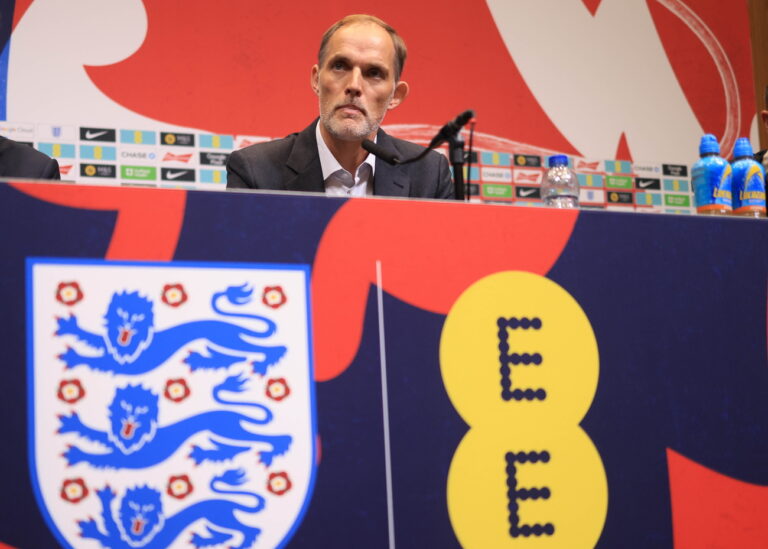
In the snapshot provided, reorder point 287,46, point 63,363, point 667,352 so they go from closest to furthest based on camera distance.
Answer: point 63,363 → point 667,352 → point 287,46

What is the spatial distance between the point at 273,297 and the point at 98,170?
5.52ft

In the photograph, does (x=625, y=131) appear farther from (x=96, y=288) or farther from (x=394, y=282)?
(x=96, y=288)

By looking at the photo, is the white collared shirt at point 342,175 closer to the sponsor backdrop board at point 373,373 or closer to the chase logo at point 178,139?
the sponsor backdrop board at point 373,373

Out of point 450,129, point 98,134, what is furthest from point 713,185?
point 98,134

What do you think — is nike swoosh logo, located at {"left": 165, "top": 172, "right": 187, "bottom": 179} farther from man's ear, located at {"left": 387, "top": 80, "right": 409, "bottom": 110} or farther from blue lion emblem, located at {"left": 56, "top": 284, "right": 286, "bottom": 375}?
blue lion emblem, located at {"left": 56, "top": 284, "right": 286, "bottom": 375}

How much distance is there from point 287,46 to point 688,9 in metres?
1.52

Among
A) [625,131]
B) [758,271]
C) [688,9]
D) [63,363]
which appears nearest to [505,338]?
[758,271]

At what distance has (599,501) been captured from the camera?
49.2 inches

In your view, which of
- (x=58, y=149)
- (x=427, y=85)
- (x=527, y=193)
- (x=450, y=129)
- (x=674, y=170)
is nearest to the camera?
(x=450, y=129)

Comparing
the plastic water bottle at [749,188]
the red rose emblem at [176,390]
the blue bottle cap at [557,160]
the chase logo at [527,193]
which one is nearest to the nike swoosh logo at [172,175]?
the chase logo at [527,193]

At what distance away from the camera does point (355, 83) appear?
197 centimetres

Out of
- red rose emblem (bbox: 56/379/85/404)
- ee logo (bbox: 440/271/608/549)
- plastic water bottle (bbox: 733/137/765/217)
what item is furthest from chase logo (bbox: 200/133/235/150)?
red rose emblem (bbox: 56/379/85/404)

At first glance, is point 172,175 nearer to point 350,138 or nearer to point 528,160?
point 350,138

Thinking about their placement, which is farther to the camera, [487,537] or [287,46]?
[287,46]
